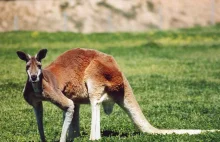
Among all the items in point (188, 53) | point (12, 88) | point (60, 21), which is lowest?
point (12, 88)

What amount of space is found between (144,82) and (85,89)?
6.92 m

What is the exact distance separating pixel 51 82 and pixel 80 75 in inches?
26.6

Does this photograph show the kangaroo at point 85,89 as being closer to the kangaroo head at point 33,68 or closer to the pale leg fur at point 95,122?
the pale leg fur at point 95,122

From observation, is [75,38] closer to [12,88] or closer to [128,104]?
[12,88]

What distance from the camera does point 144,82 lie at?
1491cm

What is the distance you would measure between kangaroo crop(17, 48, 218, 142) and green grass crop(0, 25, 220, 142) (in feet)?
0.94

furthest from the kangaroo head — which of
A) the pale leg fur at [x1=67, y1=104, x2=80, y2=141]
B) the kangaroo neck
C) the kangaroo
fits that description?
the pale leg fur at [x1=67, y1=104, x2=80, y2=141]

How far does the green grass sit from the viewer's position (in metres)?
9.49

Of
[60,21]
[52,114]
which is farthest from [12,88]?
[60,21]

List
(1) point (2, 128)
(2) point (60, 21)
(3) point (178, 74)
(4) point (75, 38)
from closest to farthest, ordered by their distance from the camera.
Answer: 1. (1) point (2, 128)
2. (3) point (178, 74)
3. (4) point (75, 38)
4. (2) point (60, 21)

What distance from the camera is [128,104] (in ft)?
27.7

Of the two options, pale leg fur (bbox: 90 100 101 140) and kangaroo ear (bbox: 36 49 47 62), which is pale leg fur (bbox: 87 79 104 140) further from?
kangaroo ear (bbox: 36 49 47 62)

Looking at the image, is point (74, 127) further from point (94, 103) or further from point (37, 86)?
point (37, 86)

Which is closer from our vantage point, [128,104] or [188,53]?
[128,104]
